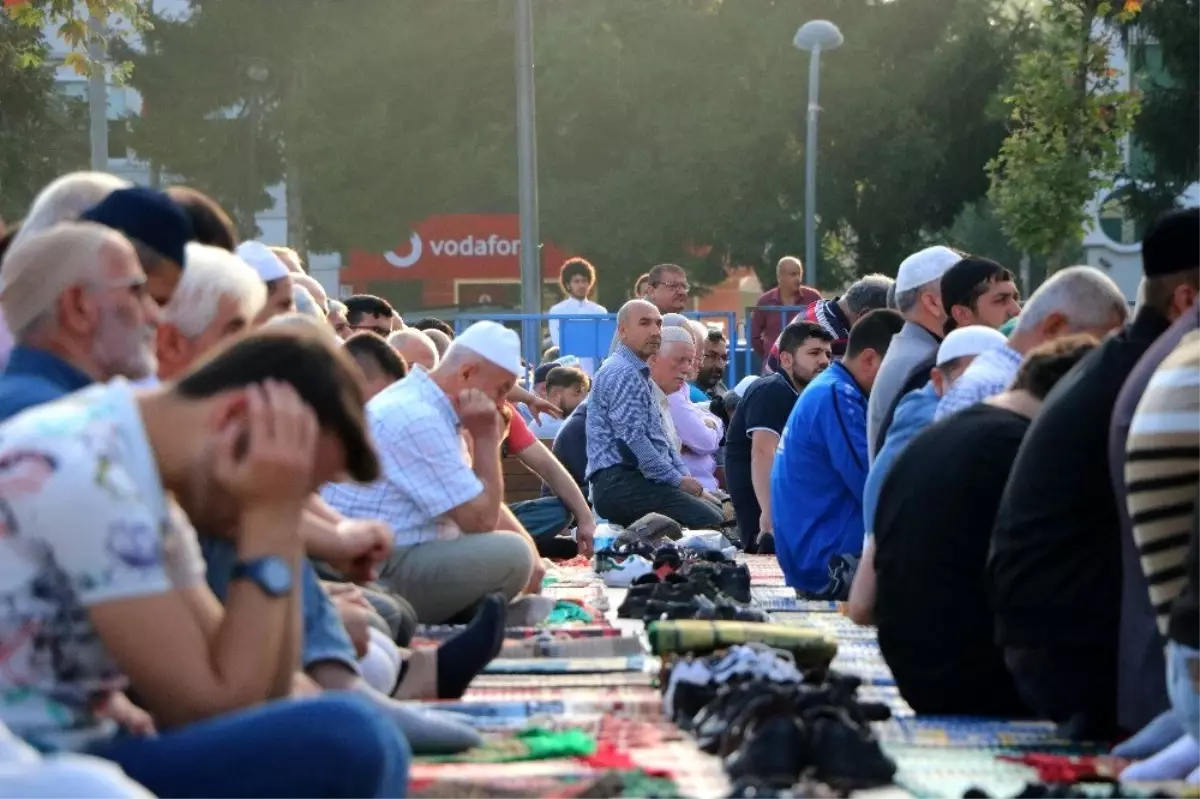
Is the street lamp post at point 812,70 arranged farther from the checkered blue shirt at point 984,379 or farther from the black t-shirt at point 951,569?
the black t-shirt at point 951,569

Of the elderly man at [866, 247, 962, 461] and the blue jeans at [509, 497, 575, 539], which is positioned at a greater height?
the elderly man at [866, 247, 962, 461]

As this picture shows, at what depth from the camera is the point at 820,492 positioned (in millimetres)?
9938

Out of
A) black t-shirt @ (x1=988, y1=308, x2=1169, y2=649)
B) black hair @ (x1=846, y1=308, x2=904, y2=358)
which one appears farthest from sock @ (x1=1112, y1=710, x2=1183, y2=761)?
black hair @ (x1=846, y1=308, x2=904, y2=358)

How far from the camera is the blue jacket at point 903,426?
8.18 meters

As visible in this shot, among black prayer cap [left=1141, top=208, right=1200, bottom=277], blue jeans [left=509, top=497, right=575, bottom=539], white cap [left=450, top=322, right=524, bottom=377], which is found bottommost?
blue jeans [left=509, top=497, right=575, bottom=539]

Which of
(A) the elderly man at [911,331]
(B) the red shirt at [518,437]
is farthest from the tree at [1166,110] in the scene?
(A) the elderly man at [911,331]

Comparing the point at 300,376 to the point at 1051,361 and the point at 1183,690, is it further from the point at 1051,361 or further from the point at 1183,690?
the point at 1051,361

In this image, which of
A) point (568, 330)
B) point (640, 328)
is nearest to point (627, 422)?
point (640, 328)

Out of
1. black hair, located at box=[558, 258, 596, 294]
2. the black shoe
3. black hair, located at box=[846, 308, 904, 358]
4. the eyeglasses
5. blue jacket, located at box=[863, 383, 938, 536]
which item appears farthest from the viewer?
black hair, located at box=[558, 258, 596, 294]

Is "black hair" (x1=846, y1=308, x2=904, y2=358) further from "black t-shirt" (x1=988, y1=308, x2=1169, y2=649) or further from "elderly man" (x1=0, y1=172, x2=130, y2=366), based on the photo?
"elderly man" (x1=0, y1=172, x2=130, y2=366)

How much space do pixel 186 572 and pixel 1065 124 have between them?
1910 centimetres

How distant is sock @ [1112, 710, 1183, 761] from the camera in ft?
17.9

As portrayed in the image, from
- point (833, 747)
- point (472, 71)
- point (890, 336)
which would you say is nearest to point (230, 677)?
point (833, 747)

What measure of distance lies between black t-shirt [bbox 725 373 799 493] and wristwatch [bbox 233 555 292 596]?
8.43m
